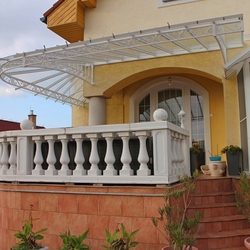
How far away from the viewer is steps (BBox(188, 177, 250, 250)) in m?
5.17

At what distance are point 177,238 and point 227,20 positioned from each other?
4793mm

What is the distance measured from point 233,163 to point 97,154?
4.06m

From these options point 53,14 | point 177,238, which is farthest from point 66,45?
point 177,238

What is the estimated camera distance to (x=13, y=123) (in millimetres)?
21750

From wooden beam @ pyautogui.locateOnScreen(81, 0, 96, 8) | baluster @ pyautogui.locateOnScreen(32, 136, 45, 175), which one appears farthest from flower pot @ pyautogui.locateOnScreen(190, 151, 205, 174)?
wooden beam @ pyautogui.locateOnScreen(81, 0, 96, 8)

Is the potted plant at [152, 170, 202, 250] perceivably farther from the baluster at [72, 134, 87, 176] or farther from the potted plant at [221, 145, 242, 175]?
the potted plant at [221, 145, 242, 175]

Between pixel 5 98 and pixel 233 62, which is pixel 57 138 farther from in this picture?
pixel 5 98

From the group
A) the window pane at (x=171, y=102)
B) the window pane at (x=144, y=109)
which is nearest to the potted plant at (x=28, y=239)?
the window pane at (x=144, y=109)

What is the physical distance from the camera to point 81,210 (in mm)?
5262

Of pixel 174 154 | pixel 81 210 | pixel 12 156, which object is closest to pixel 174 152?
pixel 174 154

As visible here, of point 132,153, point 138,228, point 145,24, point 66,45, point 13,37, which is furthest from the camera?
point 13,37

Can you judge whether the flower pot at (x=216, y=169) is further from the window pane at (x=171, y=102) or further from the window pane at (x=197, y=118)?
the window pane at (x=171, y=102)

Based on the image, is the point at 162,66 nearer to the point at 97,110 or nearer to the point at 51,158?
the point at 97,110

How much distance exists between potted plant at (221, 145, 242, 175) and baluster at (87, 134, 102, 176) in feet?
12.9
